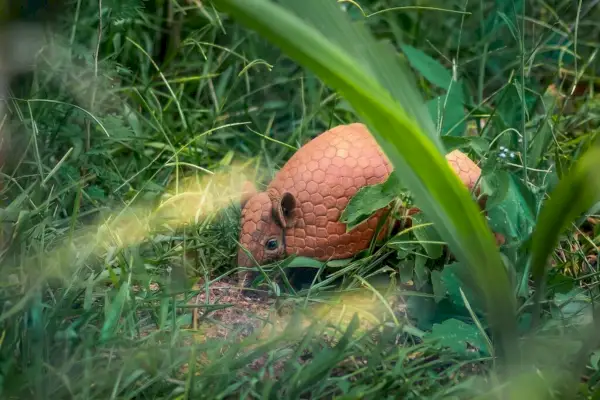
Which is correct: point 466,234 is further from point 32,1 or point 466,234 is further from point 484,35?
point 484,35

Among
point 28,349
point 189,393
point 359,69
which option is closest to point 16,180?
point 28,349

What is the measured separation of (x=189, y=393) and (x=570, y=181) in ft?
2.50

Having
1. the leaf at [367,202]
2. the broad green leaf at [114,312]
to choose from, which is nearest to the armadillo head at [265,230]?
the leaf at [367,202]

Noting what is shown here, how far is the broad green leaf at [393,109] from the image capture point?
112 cm

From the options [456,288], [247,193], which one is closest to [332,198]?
[247,193]

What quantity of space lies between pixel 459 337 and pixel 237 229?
789 millimetres

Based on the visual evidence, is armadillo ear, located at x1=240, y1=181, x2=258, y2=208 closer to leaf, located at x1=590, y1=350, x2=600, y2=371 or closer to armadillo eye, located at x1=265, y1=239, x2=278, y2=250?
armadillo eye, located at x1=265, y1=239, x2=278, y2=250

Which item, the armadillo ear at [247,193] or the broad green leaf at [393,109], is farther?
the armadillo ear at [247,193]

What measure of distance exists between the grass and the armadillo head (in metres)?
0.08

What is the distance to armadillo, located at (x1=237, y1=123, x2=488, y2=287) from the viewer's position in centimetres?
210

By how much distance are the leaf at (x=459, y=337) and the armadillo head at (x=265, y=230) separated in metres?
0.53

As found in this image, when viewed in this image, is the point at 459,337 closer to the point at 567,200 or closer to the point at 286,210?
the point at 567,200

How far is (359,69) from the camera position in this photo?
3.85ft

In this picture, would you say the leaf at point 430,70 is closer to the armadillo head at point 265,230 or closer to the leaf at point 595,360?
the armadillo head at point 265,230
